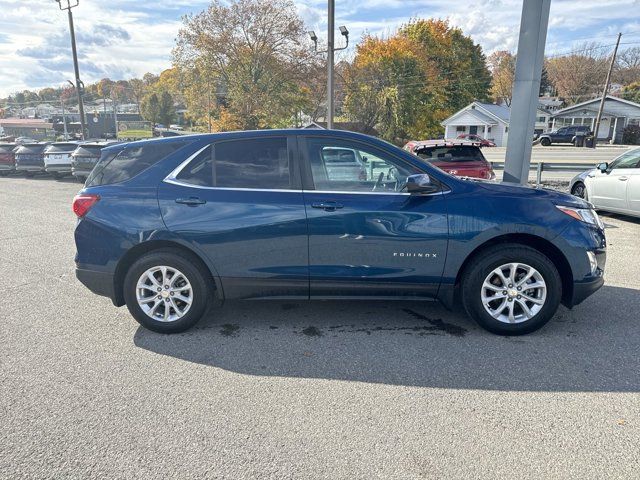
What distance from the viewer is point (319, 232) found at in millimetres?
3793

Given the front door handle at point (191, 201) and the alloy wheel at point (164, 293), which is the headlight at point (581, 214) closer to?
the front door handle at point (191, 201)

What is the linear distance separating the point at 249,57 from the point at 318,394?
37049 millimetres

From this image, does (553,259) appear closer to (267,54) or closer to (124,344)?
(124,344)

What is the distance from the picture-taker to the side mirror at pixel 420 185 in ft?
12.0

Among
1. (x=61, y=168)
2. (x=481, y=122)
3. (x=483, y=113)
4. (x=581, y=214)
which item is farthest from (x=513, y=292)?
(x=483, y=113)

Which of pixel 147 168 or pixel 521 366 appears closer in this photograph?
pixel 521 366

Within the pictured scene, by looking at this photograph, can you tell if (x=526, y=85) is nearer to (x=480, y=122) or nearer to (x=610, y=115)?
(x=480, y=122)

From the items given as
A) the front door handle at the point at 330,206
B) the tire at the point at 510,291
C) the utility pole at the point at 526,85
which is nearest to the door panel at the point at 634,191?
the utility pole at the point at 526,85

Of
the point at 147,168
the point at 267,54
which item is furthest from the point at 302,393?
the point at 267,54

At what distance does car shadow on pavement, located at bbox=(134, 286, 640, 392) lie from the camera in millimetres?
3289

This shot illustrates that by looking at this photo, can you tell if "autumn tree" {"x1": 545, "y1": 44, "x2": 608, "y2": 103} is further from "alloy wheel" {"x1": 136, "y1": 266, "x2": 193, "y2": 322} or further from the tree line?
"alloy wheel" {"x1": 136, "y1": 266, "x2": 193, "y2": 322}

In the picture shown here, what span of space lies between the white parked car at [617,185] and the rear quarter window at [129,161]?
25.7 feet

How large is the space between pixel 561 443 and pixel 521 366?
88 centimetres

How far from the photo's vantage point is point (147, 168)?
3982 mm
